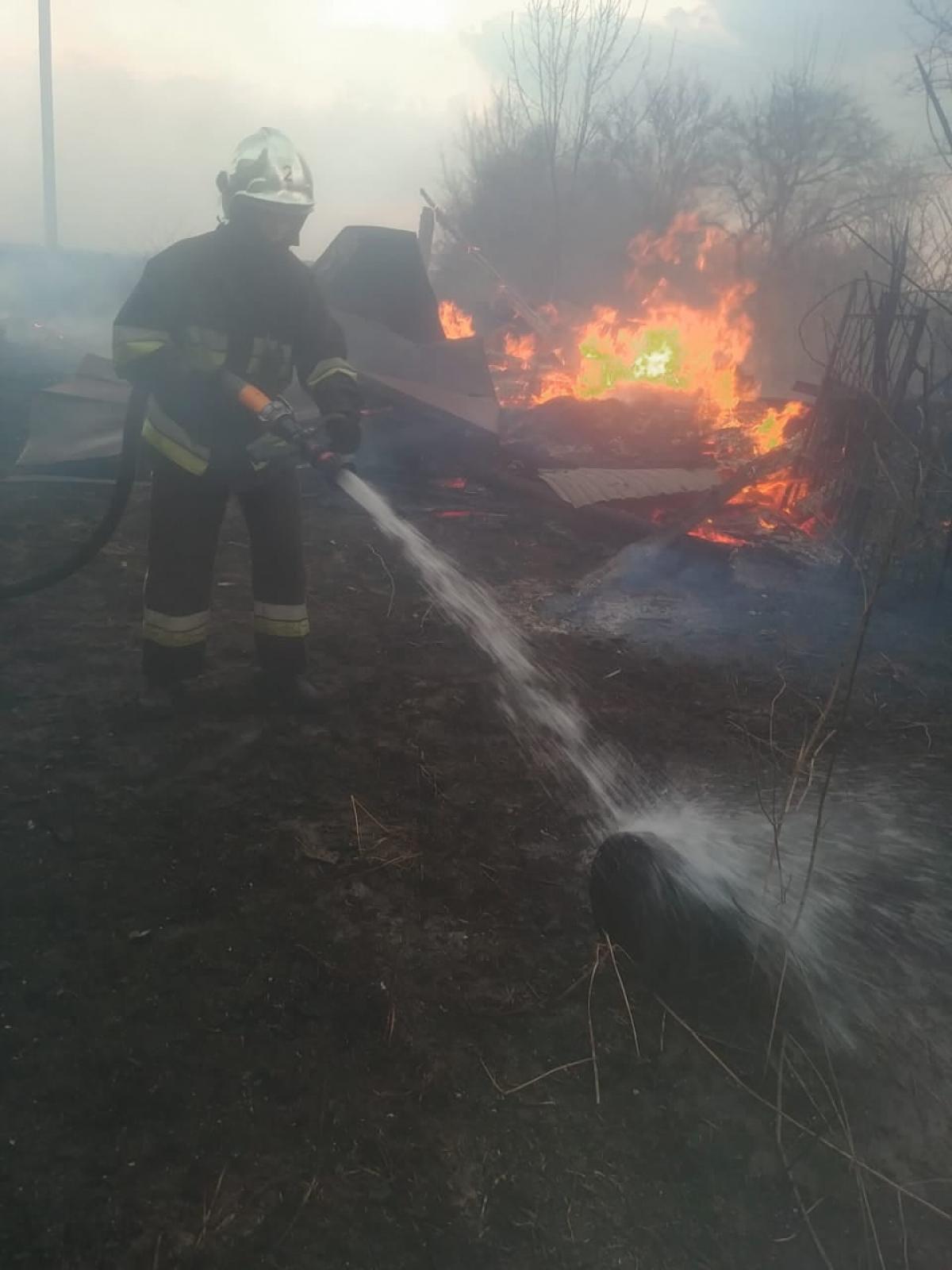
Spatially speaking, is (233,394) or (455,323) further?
(455,323)

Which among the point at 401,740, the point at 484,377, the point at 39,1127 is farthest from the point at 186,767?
the point at 484,377

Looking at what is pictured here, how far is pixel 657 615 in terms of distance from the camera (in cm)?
553

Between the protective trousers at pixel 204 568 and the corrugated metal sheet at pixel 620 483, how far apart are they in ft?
12.1

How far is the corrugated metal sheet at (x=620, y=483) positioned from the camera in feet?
23.5

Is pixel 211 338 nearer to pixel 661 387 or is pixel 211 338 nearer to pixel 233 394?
pixel 233 394

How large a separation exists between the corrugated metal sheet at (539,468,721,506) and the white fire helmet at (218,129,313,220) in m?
3.85

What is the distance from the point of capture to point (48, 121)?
83.6 ft

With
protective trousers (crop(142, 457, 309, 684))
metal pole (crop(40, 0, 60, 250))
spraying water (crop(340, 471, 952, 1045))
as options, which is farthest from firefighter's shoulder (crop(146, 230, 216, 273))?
metal pole (crop(40, 0, 60, 250))

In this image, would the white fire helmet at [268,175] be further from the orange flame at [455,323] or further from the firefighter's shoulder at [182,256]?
the orange flame at [455,323]

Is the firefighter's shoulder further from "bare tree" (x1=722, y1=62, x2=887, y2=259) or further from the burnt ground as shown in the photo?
"bare tree" (x1=722, y1=62, x2=887, y2=259)

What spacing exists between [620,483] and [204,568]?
458 cm

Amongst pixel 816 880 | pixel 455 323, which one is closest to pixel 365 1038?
pixel 816 880

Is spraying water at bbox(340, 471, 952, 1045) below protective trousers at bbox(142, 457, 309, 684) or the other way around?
below

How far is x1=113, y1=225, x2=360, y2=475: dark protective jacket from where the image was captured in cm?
347
